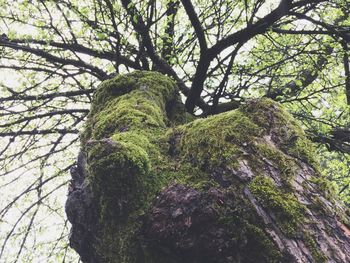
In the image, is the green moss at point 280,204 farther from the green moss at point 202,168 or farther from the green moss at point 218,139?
the green moss at point 218,139

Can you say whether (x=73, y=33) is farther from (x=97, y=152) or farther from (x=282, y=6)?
(x=97, y=152)

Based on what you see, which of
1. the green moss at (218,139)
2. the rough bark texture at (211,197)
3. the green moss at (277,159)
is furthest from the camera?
the green moss at (218,139)

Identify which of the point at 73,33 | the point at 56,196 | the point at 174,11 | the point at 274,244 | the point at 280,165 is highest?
the point at 174,11

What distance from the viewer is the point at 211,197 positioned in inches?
62.8

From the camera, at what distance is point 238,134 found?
193 cm

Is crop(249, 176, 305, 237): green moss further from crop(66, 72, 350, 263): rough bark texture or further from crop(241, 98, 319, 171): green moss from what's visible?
crop(241, 98, 319, 171): green moss

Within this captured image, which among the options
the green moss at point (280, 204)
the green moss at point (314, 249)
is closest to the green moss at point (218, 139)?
the green moss at point (280, 204)

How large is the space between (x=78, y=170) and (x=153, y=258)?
3.14 ft

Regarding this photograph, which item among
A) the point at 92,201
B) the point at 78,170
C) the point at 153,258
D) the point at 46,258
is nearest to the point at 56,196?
the point at 46,258

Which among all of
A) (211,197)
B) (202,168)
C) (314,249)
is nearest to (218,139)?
(202,168)

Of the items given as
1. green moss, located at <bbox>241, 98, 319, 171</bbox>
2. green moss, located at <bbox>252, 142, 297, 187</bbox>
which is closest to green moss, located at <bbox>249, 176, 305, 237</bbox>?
green moss, located at <bbox>252, 142, 297, 187</bbox>

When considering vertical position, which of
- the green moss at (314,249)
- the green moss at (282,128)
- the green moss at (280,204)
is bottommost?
the green moss at (314,249)

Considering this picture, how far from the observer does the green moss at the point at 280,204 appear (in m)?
1.49

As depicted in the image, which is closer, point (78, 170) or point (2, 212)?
point (78, 170)
